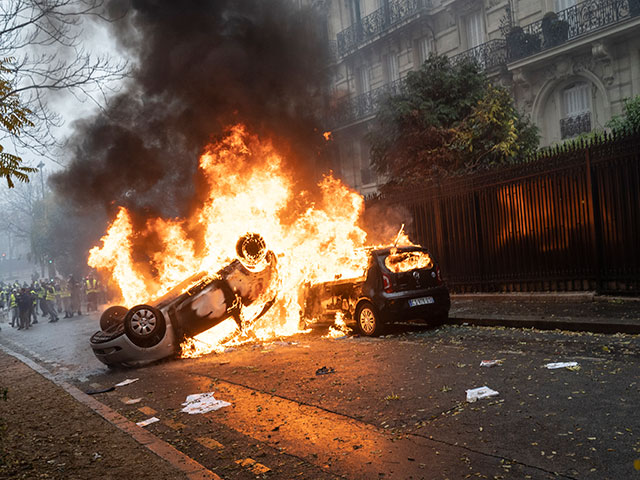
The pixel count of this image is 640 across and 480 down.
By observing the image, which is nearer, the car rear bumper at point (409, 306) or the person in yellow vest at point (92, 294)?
the car rear bumper at point (409, 306)

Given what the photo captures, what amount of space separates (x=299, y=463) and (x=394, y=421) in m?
1.09

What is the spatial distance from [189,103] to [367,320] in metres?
7.80

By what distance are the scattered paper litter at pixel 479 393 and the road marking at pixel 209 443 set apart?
92.9 inches

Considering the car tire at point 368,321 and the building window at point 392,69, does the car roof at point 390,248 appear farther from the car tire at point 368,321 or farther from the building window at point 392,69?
the building window at point 392,69

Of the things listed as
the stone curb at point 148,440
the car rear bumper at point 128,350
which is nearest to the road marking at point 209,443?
the stone curb at point 148,440

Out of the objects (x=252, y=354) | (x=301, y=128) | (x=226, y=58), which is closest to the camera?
(x=252, y=354)

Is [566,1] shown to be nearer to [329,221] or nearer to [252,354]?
[329,221]

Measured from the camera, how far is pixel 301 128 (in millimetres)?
16219

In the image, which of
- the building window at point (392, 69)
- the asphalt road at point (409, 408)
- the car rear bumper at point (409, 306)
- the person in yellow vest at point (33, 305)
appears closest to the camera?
the asphalt road at point (409, 408)

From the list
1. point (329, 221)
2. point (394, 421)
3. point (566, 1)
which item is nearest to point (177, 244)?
point (329, 221)

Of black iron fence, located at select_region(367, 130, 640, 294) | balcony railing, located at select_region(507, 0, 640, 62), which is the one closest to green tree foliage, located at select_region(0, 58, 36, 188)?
black iron fence, located at select_region(367, 130, 640, 294)

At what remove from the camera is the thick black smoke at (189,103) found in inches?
547

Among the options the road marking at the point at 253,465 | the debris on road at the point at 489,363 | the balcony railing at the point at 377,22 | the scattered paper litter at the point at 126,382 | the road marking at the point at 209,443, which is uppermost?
the balcony railing at the point at 377,22

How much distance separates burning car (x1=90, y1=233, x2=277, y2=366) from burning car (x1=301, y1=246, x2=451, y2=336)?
1.38 metres
